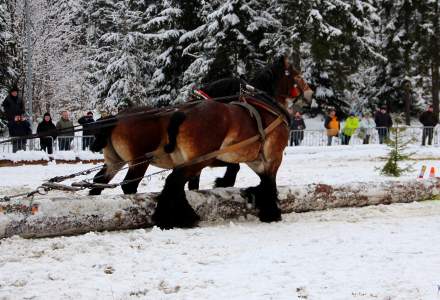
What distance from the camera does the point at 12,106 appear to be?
1545 centimetres

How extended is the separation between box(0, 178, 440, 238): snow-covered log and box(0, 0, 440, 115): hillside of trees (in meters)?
15.0

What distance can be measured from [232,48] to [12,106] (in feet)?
37.8

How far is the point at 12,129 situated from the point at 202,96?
10.4m

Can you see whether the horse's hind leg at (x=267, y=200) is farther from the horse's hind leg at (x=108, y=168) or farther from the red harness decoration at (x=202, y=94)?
the horse's hind leg at (x=108, y=168)

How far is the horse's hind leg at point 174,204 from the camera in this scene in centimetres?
603

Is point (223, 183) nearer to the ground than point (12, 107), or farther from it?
nearer to the ground

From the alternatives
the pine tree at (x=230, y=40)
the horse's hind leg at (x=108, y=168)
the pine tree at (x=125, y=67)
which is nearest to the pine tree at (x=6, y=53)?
the pine tree at (x=125, y=67)

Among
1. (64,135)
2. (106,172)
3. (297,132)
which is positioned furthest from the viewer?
(297,132)

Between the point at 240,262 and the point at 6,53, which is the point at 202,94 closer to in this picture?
the point at 240,262

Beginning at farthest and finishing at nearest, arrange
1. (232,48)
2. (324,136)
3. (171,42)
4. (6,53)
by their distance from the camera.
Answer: (171,42) < (232,48) < (6,53) < (324,136)

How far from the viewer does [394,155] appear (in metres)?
11.7

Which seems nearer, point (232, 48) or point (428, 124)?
point (428, 124)

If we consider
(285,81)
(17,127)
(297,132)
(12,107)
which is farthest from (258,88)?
(297,132)

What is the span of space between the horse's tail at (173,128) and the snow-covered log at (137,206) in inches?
26.7
